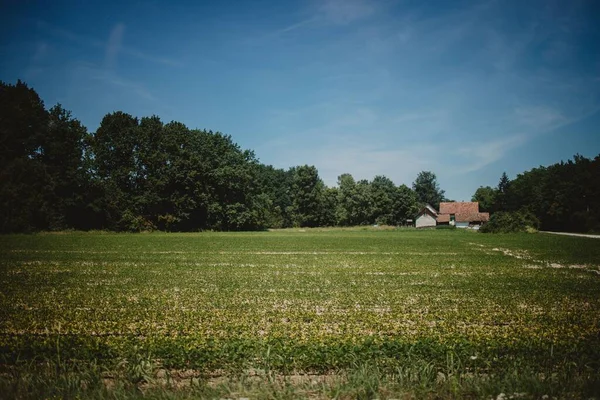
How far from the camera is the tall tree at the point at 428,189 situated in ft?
598

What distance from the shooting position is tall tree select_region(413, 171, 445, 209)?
182 metres

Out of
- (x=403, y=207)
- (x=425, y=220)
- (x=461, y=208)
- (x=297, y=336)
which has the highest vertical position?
(x=403, y=207)

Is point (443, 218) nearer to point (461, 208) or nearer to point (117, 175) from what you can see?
point (461, 208)

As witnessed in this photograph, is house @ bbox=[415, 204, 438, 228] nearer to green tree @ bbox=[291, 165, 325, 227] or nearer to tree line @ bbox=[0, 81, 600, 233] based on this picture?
tree line @ bbox=[0, 81, 600, 233]

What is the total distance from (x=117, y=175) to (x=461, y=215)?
10566 centimetres

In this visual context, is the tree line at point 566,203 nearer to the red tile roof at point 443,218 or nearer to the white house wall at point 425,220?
the red tile roof at point 443,218

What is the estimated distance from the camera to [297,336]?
25.4ft

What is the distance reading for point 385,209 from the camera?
4397 inches

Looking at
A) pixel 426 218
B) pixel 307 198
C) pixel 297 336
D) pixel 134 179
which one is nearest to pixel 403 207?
pixel 426 218

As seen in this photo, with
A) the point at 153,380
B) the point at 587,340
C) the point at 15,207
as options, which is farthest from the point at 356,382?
the point at 15,207

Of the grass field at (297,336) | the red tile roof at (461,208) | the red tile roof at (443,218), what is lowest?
the grass field at (297,336)

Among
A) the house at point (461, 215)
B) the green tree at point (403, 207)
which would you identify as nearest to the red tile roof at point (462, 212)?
the house at point (461, 215)

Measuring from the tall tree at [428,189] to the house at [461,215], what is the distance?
221 ft

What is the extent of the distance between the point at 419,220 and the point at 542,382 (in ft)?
380
